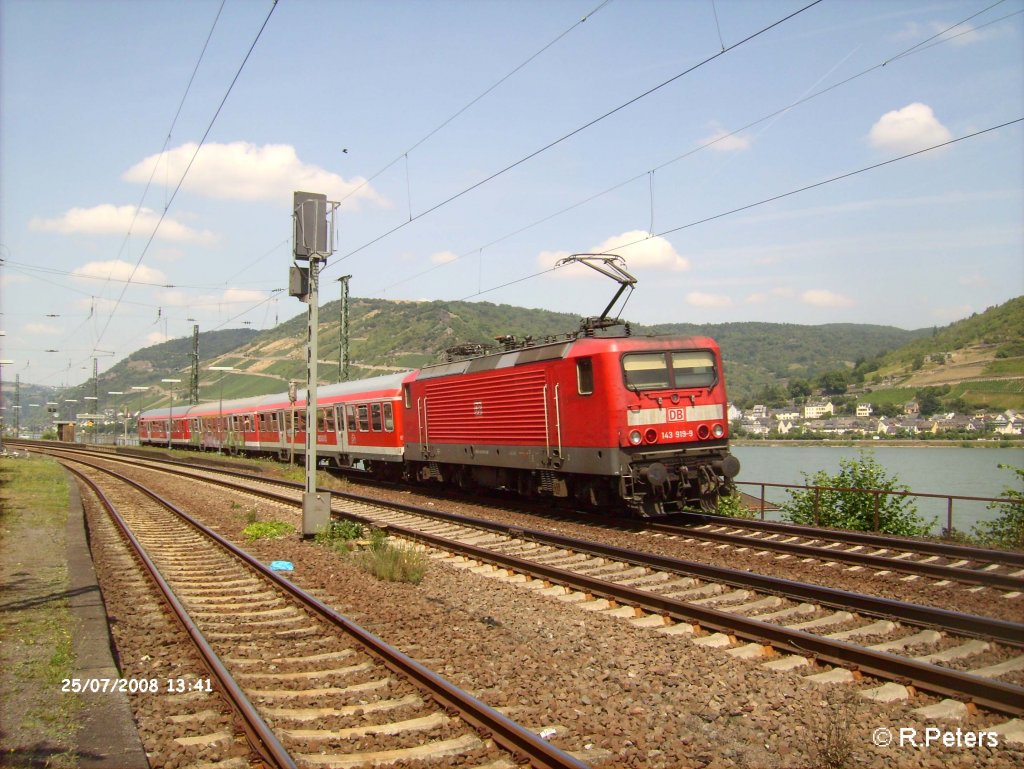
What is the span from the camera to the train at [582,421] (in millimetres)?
14398

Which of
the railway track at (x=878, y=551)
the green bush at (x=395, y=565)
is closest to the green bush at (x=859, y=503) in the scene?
the railway track at (x=878, y=551)

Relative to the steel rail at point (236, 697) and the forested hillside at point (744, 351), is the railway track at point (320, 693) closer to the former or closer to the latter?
the steel rail at point (236, 697)

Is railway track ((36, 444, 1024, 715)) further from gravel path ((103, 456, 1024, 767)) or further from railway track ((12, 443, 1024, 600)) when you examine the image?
railway track ((12, 443, 1024, 600))

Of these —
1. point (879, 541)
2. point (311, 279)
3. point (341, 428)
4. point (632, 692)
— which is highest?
point (311, 279)

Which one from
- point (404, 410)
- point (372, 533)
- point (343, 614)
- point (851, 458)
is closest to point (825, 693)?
point (343, 614)

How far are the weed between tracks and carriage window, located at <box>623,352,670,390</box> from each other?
504 cm

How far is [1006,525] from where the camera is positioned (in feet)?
42.2

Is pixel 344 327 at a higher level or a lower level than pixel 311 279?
higher

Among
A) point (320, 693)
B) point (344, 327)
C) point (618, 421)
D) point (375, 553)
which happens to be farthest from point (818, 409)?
point (320, 693)

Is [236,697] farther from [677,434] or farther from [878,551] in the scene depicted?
[677,434]

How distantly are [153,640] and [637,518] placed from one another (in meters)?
9.88

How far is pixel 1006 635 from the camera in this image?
6723 millimetres

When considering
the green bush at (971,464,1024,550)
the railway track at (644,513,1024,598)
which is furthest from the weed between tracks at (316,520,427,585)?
the green bush at (971,464,1024,550)

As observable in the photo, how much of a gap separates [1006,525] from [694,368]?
5.69 m
